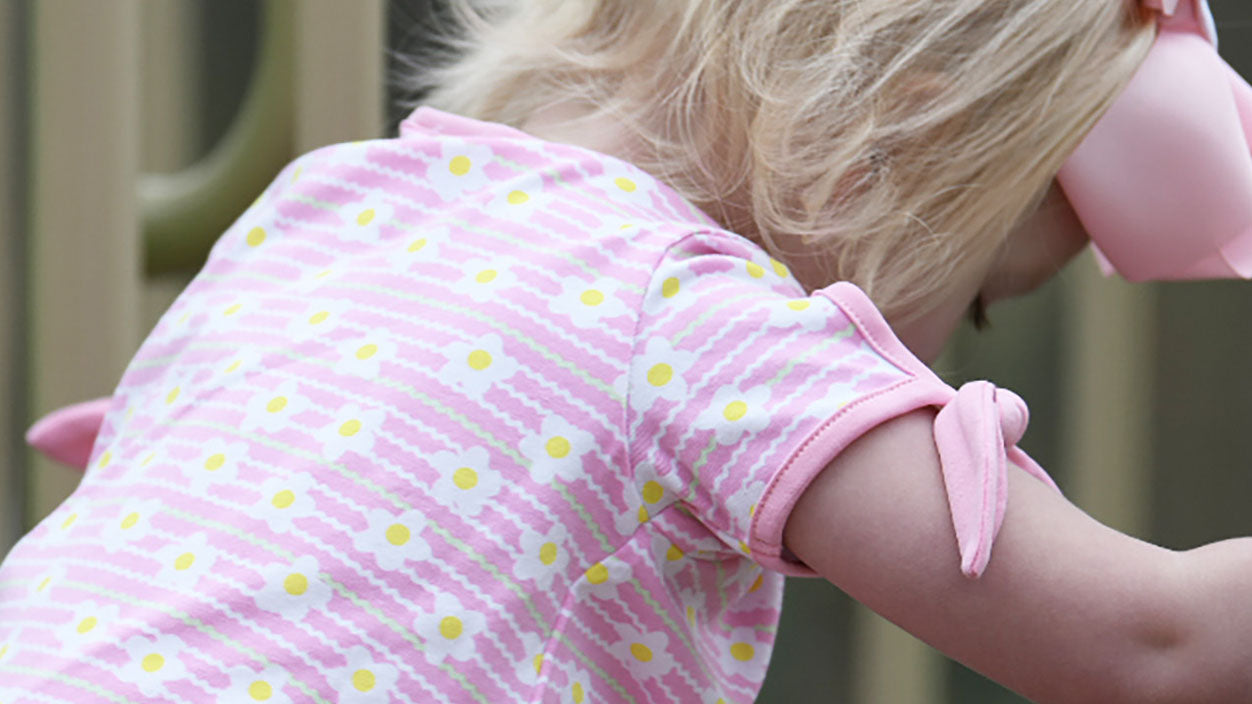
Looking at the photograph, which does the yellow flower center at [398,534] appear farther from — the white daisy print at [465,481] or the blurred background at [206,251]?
the blurred background at [206,251]

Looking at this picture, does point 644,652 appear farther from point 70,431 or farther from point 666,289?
point 70,431

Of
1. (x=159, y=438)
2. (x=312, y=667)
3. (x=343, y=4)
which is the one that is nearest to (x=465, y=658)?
(x=312, y=667)

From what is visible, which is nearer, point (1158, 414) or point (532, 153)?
point (532, 153)

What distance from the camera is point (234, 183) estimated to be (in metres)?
0.83

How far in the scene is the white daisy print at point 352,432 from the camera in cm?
54

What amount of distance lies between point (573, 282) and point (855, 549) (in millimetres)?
147

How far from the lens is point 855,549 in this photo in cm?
48

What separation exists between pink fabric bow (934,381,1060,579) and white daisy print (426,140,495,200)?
8.8 inches

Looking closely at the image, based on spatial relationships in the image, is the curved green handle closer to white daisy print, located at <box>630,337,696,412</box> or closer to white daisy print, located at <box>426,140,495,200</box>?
white daisy print, located at <box>426,140,495,200</box>

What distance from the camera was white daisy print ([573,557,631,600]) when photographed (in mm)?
544

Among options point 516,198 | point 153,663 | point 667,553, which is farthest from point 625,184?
point 153,663

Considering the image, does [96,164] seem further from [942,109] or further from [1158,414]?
[1158,414]

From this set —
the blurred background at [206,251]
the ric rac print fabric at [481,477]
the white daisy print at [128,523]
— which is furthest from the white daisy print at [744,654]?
the blurred background at [206,251]

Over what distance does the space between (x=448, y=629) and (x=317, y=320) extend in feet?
0.44
